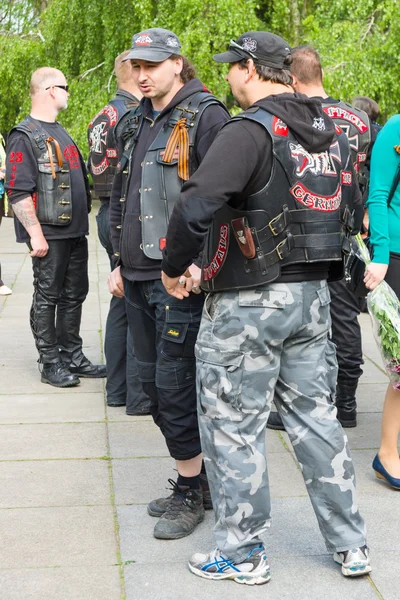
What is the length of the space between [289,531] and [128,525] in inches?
26.5

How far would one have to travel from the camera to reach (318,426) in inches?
138

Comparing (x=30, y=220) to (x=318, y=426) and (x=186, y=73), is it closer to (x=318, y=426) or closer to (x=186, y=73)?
(x=186, y=73)

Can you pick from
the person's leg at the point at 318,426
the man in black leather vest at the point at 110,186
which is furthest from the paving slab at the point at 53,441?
the person's leg at the point at 318,426

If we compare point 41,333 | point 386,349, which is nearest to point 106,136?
point 41,333

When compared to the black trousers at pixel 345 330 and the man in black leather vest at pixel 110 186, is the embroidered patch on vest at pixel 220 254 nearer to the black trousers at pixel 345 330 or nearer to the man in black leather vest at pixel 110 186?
the black trousers at pixel 345 330

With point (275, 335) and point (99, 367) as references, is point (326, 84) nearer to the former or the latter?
point (99, 367)

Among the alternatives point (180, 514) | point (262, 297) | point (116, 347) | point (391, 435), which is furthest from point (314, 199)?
point (116, 347)

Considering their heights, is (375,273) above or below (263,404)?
above

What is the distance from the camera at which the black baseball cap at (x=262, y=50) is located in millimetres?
3412

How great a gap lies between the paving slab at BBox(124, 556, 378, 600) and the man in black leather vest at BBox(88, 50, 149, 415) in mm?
2128

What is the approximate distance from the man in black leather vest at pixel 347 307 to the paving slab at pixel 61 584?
1.98 metres

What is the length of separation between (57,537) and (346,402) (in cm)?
206

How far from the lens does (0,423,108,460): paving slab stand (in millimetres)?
5012

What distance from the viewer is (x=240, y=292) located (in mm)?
3432
